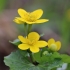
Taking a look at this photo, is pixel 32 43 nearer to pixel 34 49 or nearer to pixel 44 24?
pixel 34 49

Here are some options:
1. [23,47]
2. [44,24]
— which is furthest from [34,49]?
[44,24]

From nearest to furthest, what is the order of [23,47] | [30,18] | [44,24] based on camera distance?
[23,47] < [30,18] < [44,24]

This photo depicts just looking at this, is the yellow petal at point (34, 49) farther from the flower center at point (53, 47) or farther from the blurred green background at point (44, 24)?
the blurred green background at point (44, 24)

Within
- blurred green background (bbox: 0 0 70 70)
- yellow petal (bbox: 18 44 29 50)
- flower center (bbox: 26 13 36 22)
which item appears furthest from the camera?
blurred green background (bbox: 0 0 70 70)

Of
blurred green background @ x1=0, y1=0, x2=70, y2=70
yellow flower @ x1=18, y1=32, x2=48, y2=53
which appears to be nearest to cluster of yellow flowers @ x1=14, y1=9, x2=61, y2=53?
yellow flower @ x1=18, y1=32, x2=48, y2=53

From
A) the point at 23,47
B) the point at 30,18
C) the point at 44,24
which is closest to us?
the point at 23,47

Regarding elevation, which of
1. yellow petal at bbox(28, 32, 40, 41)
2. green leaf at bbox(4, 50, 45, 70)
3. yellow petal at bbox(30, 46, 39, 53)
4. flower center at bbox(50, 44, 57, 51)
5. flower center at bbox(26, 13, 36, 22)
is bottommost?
green leaf at bbox(4, 50, 45, 70)

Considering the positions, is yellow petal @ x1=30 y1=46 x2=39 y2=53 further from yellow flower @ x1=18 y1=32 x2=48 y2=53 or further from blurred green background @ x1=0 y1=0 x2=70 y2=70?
blurred green background @ x1=0 y1=0 x2=70 y2=70

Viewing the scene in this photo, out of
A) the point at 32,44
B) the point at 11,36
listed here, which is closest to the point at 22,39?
the point at 32,44

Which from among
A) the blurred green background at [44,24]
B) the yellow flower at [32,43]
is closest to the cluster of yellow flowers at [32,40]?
the yellow flower at [32,43]
